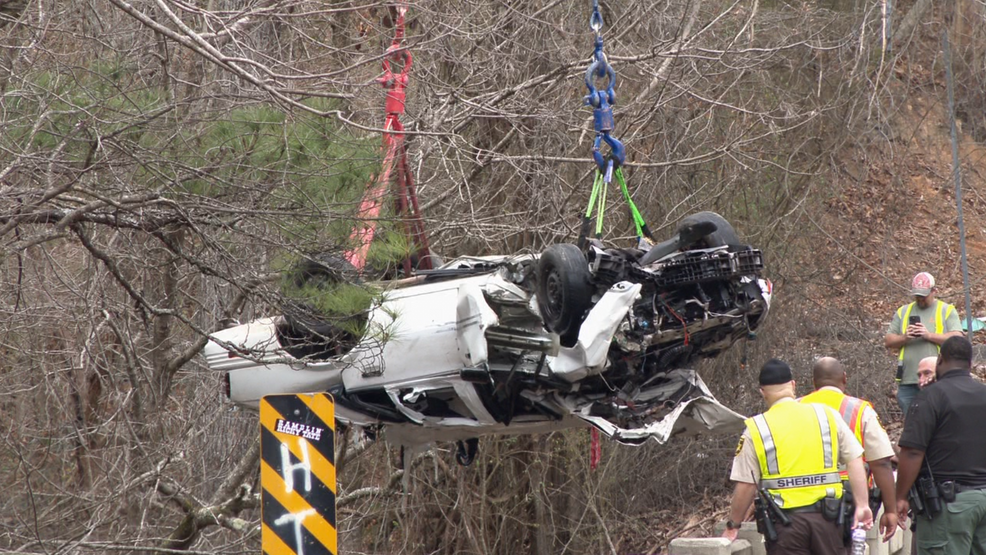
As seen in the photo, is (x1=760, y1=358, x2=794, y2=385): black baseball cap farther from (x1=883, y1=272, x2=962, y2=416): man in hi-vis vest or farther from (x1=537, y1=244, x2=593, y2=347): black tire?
(x1=883, y1=272, x2=962, y2=416): man in hi-vis vest

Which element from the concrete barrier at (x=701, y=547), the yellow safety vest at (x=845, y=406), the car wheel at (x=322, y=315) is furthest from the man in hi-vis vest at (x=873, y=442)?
the car wheel at (x=322, y=315)

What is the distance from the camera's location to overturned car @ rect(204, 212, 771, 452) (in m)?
6.84

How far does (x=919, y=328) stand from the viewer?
33.4 ft

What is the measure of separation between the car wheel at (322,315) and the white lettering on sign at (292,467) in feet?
5.01

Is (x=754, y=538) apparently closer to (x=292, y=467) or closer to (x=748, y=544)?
(x=748, y=544)

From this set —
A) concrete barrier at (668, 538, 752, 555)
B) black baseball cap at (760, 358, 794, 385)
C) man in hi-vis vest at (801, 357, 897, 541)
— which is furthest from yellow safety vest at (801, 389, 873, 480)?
concrete barrier at (668, 538, 752, 555)

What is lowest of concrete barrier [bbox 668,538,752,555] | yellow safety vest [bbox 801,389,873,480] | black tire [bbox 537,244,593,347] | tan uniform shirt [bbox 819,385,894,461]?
concrete barrier [bbox 668,538,752,555]

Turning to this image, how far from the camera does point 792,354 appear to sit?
14680 mm

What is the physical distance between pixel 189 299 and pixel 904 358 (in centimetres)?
617

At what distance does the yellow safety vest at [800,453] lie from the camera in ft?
21.5

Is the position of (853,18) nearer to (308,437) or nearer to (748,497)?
(748,497)

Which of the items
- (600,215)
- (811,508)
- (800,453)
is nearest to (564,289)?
(600,215)

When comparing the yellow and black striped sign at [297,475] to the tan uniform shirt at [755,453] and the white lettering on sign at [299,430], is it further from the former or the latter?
the tan uniform shirt at [755,453]

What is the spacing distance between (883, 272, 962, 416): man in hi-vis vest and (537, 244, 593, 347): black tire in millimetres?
4301
